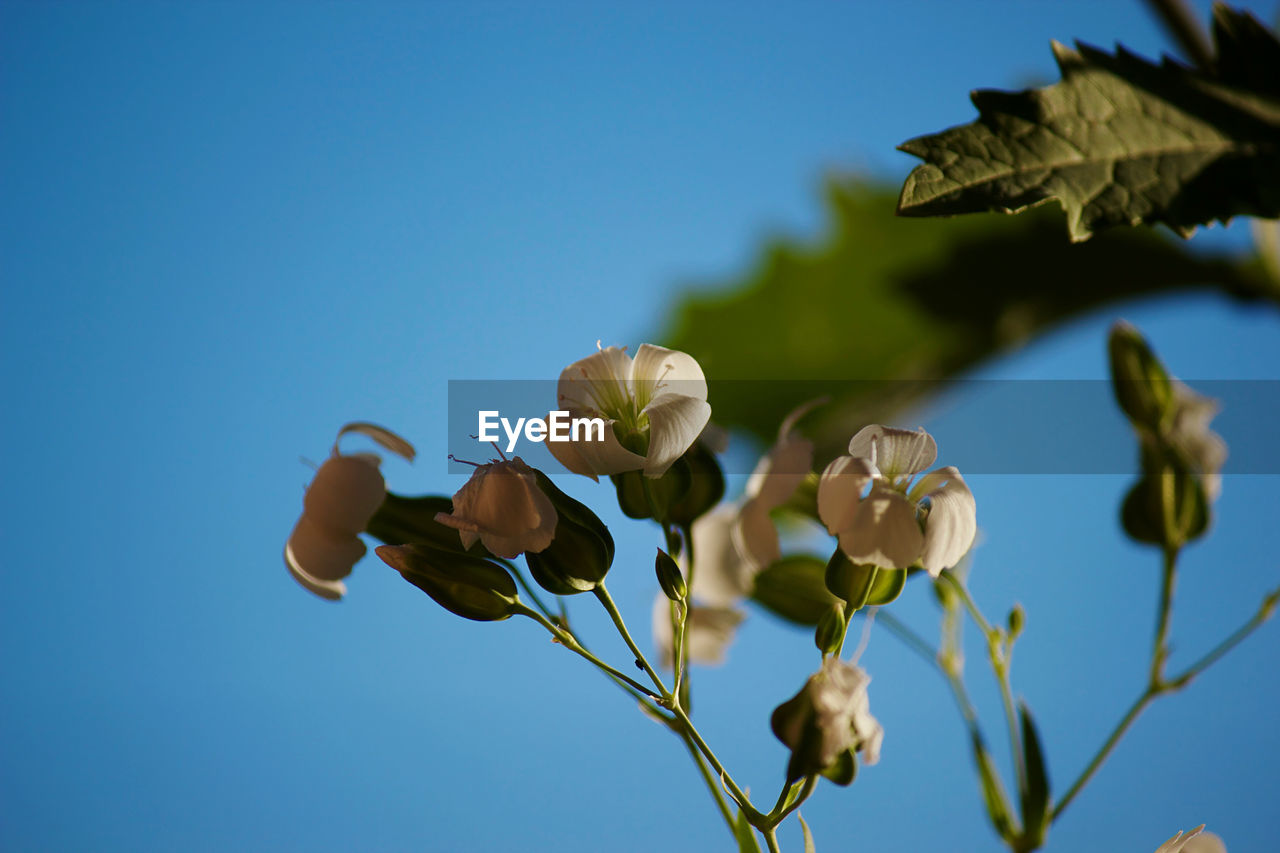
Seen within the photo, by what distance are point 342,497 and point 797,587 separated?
0.16 metres

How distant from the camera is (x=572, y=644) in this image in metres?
0.25

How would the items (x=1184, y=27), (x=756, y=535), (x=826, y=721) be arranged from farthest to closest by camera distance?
(x=1184, y=27), (x=756, y=535), (x=826, y=721)

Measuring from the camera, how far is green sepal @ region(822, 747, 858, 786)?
0.21 meters

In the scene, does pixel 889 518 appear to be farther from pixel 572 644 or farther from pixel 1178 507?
pixel 1178 507

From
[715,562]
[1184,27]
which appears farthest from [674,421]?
[1184,27]

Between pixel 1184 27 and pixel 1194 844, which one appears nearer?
pixel 1194 844

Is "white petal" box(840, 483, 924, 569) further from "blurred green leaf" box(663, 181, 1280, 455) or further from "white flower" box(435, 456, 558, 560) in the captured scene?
"blurred green leaf" box(663, 181, 1280, 455)

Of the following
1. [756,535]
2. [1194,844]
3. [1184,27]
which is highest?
[1184,27]

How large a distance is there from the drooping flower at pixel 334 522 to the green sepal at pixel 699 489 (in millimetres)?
86

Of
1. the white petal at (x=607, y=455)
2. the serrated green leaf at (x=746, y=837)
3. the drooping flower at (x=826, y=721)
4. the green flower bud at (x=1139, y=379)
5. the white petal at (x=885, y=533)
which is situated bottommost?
the serrated green leaf at (x=746, y=837)

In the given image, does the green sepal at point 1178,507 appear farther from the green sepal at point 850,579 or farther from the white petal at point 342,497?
the white petal at point 342,497

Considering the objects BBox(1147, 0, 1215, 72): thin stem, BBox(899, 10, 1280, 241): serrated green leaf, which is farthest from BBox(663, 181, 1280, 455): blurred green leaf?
BBox(899, 10, 1280, 241): serrated green leaf

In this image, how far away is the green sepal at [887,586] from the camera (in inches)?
9.5

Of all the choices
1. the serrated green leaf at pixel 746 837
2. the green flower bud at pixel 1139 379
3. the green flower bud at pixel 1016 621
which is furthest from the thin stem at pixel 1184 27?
the serrated green leaf at pixel 746 837
